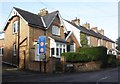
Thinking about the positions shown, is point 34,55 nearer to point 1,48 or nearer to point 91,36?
point 1,48

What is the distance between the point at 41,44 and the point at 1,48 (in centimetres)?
1372

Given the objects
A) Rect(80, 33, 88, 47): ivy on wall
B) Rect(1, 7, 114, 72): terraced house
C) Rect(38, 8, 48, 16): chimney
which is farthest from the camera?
Rect(80, 33, 88, 47): ivy on wall

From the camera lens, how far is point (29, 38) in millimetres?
31859

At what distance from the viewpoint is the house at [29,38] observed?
1237 inches

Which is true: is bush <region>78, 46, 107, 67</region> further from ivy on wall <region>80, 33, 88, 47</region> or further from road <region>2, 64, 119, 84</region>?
road <region>2, 64, 119, 84</region>

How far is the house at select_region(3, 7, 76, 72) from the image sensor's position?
31416 millimetres

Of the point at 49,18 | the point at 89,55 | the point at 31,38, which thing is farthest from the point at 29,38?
the point at 89,55

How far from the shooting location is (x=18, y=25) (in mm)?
33438

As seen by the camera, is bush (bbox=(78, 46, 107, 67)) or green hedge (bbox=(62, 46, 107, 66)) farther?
bush (bbox=(78, 46, 107, 67))

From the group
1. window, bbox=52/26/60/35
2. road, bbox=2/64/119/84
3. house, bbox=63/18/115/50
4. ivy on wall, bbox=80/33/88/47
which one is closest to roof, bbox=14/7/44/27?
window, bbox=52/26/60/35

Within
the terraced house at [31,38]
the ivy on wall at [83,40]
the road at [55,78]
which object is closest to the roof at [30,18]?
the terraced house at [31,38]

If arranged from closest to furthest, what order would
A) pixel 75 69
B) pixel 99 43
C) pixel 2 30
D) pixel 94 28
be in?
pixel 75 69 → pixel 2 30 → pixel 99 43 → pixel 94 28

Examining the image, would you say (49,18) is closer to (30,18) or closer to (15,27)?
(30,18)

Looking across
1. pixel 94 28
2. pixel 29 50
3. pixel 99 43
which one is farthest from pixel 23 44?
pixel 94 28
